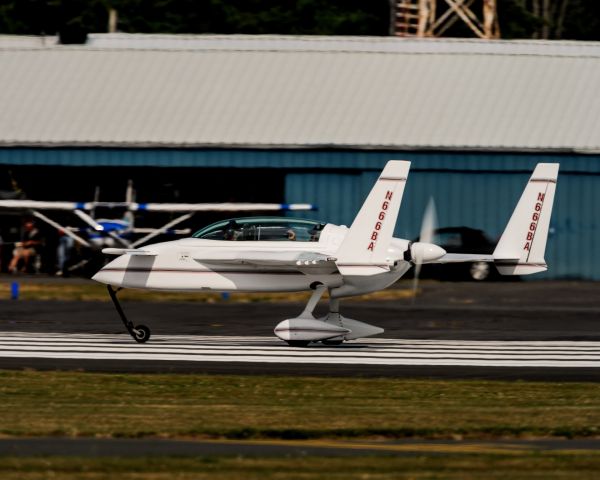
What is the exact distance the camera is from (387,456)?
11.0 m

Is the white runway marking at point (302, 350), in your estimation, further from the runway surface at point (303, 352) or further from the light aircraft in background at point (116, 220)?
the light aircraft in background at point (116, 220)

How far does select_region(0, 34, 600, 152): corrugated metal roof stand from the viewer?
3891 centimetres

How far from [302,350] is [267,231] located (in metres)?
1.93

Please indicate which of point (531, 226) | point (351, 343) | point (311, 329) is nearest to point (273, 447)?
point (311, 329)

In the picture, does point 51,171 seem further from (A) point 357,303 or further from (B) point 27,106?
(A) point 357,303

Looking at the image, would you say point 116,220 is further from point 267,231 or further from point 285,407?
point 285,407

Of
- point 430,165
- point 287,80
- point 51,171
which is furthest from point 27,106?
point 430,165

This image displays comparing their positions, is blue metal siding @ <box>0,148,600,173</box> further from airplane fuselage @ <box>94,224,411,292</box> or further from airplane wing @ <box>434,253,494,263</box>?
airplane fuselage @ <box>94,224,411,292</box>

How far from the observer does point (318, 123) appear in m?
39.2

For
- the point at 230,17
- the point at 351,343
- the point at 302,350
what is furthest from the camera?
the point at 230,17

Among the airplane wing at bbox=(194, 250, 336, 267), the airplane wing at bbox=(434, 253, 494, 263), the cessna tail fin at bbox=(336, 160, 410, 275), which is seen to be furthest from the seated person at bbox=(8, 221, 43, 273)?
the cessna tail fin at bbox=(336, 160, 410, 275)

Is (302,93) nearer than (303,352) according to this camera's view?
No

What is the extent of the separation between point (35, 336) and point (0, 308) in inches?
245

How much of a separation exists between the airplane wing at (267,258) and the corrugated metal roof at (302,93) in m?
18.4
